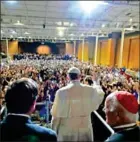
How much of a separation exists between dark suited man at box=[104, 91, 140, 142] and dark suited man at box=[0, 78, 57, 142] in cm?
35

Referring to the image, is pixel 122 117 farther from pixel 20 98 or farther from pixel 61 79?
pixel 61 79

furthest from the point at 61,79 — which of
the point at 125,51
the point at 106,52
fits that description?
the point at 106,52

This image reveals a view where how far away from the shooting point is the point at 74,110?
2369 mm

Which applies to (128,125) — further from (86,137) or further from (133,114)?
(86,137)

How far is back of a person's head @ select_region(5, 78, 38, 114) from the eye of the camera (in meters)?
1.15

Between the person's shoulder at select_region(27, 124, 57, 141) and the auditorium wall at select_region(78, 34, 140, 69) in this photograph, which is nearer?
the person's shoulder at select_region(27, 124, 57, 141)

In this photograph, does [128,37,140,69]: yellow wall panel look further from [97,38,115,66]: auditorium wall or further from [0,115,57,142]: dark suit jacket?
[0,115,57,142]: dark suit jacket

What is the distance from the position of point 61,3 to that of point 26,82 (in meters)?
7.45

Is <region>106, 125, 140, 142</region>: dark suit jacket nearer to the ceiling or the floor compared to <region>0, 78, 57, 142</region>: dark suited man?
nearer to the floor

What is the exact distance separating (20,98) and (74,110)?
128cm

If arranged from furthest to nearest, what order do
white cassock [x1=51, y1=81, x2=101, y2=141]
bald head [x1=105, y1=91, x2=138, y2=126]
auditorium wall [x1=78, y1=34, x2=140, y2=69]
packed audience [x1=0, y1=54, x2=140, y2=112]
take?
auditorium wall [x1=78, y1=34, x2=140, y2=69]
packed audience [x1=0, y1=54, x2=140, y2=112]
white cassock [x1=51, y1=81, x2=101, y2=141]
bald head [x1=105, y1=91, x2=138, y2=126]

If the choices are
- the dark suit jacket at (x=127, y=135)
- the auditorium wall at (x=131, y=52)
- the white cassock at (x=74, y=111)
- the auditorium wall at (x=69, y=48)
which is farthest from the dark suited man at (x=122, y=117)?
the auditorium wall at (x=69, y=48)

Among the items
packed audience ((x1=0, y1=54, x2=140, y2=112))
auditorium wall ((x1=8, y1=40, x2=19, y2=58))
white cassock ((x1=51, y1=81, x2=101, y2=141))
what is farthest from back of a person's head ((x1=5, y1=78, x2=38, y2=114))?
auditorium wall ((x1=8, y1=40, x2=19, y2=58))

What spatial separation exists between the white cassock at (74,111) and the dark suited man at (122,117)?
102 centimetres
